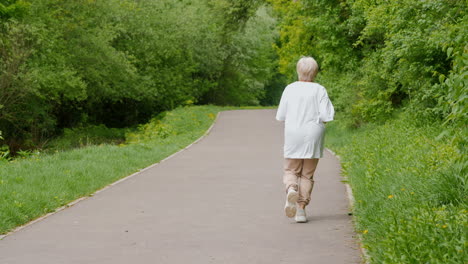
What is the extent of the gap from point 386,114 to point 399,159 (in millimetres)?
10015

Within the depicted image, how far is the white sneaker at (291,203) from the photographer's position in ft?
26.0

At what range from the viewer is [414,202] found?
6906mm

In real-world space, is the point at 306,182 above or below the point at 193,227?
above

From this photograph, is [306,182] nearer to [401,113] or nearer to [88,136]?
[401,113]

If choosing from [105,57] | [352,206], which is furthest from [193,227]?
[105,57]

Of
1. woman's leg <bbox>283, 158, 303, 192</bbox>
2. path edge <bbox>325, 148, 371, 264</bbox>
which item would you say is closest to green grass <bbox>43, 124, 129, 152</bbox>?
path edge <bbox>325, 148, 371, 264</bbox>

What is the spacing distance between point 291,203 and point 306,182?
1.62ft

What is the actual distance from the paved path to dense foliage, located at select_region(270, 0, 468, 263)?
58 centimetres

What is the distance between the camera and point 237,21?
122 ft

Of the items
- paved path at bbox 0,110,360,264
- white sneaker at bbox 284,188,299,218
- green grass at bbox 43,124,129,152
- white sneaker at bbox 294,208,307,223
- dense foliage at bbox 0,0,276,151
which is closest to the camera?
paved path at bbox 0,110,360,264

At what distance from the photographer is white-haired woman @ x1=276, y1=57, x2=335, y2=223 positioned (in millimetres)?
8242

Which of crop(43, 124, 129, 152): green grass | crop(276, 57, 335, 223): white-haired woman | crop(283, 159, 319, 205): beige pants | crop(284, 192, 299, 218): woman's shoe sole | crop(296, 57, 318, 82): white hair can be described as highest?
crop(296, 57, 318, 82): white hair

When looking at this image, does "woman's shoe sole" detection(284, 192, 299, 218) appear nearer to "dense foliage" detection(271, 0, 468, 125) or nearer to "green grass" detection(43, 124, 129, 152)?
"dense foliage" detection(271, 0, 468, 125)

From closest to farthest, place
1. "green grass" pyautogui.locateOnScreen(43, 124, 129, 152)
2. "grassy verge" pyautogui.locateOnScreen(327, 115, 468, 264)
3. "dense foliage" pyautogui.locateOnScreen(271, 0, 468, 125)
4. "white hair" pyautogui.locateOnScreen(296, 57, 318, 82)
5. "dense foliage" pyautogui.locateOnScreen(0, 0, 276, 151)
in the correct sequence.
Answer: "grassy verge" pyautogui.locateOnScreen(327, 115, 468, 264), "white hair" pyautogui.locateOnScreen(296, 57, 318, 82), "dense foliage" pyautogui.locateOnScreen(271, 0, 468, 125), "dense foliage" pyautogui.locateOnScreen(0, 0, 276, 151), "green grass" pyautogui.locateOnScreen(43, 124, 129, 152)
